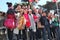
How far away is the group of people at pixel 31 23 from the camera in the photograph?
2.43 m

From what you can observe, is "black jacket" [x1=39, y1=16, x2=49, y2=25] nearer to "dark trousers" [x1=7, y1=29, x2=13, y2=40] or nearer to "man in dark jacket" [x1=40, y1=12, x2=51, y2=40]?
"man in dark jacket" [x1=40, y1=12, x2=51, y2=40]

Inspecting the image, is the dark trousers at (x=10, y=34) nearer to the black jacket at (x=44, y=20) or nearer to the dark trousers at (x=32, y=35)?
the dark trousers at (x=32, y=35)

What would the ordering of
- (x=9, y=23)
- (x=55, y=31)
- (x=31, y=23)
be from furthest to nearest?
(x=55, y=31) < (x=31, y=23) < (x=9, y=23)

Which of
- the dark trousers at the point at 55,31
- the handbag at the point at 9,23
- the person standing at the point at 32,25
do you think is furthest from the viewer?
the dark trousers at the point at 55,31

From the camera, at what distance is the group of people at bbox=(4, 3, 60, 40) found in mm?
2432

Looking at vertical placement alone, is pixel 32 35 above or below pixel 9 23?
below

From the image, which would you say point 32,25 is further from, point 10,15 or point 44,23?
point 10,15

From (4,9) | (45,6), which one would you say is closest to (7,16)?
(4,9)

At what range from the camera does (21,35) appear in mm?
2471

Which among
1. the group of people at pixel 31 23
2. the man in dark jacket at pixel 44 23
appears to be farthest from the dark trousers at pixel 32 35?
the man in dark jacket at pixel 44 23

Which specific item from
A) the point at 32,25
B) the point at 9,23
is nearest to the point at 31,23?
the point at 32,25

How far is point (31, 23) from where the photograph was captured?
251 centimetres

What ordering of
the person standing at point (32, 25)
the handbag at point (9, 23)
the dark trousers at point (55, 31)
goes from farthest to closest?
1. the dark trousers at point (55, 31)
2. the person standing at point (32, 25)
3. the handbag at point (9, 23)

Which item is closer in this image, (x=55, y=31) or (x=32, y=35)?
(x=32, y=35)
